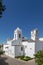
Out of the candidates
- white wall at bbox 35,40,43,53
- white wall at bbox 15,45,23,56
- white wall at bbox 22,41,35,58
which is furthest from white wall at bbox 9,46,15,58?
white wall at bbox 35,40,43,53

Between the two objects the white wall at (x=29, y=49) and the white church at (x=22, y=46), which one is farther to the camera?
the white church at (x=22, y=46)

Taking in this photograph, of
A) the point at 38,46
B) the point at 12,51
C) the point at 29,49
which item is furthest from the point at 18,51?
the point at 38,46

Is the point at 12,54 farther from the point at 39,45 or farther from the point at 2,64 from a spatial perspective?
the point at 2,64

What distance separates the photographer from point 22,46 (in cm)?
4797

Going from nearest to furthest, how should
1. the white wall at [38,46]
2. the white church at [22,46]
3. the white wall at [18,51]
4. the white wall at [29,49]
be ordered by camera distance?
the white wall at [38,46]
the white wall at [29,49]
the white church at [22,46]
the white wall at [18,51]

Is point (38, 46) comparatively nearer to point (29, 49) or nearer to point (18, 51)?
point (29, 49)

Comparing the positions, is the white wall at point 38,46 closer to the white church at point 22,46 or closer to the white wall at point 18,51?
the white church at point 22,46

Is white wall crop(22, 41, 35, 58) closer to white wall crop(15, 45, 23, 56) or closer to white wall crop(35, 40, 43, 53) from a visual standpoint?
white wall crop(35, 40, 43, 53)

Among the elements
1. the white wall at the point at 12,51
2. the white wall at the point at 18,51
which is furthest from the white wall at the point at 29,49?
the white wall at the point at 12,51

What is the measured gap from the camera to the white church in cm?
4341

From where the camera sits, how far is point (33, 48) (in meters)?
43.2

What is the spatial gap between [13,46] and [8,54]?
4.26 metres

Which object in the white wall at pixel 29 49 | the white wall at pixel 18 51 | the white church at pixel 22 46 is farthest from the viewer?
the white wall at pixel 18 51

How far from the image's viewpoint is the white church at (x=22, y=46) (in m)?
43.4
